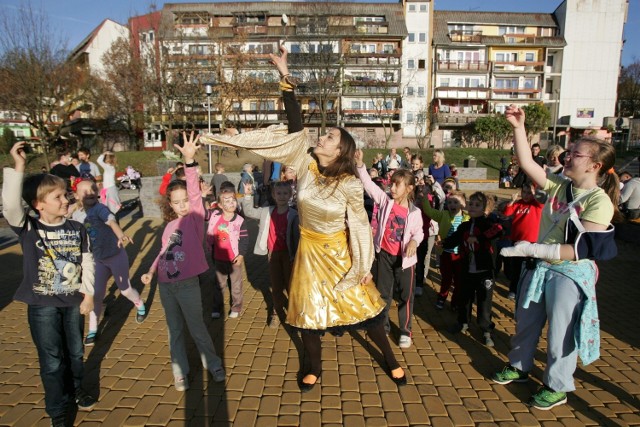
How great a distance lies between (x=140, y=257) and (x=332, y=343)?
5427 mm

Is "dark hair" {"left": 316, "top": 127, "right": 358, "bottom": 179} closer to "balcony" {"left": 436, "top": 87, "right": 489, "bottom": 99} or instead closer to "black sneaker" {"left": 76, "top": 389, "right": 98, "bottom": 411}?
"black sneaker" {"left": 76, "top": 389, "right": 98, "bottom": 411}

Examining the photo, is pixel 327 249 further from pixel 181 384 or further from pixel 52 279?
pixel 52 279

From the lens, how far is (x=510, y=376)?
3.58 meters

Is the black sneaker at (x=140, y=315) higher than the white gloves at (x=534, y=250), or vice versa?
the white gloves at (x=534, y=250)

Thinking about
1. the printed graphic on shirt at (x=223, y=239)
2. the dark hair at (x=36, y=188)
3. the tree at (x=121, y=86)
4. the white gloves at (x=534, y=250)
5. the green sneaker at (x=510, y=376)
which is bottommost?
the green sneaker at (x=510, y=376)

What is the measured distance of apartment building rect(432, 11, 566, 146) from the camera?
4584 cm

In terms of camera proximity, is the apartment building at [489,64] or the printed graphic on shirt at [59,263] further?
the apartment building at [489,64]

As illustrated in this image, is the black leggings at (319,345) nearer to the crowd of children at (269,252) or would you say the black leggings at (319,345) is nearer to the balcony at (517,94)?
the crowd of children at (269,252)

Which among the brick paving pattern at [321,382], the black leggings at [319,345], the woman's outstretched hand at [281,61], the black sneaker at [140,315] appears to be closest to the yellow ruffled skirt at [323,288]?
the black leggings at [319,345]

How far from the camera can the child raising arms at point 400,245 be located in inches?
167

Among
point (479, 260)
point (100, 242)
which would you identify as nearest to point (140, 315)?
point (100, 242)

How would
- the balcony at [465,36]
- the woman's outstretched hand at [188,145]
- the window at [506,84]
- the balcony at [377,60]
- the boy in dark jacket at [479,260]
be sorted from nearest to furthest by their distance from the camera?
1. the woman's outstretched hand at [188,145]
2. the boy in dark jacket at [479,260]
3. the balcony at [377,60]
4. the balcony at [465,36]
5. the window at [506,84]

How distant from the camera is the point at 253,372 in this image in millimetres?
3828

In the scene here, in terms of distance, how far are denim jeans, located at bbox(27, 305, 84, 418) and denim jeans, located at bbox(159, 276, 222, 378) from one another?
673mm
